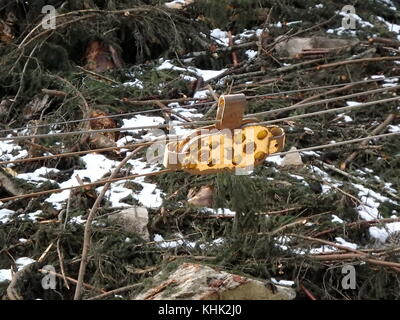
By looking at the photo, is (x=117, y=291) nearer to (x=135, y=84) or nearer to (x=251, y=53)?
(x=135, y=84)

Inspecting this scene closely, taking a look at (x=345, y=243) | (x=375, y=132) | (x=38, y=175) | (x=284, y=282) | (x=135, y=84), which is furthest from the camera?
(x=135, y=84)

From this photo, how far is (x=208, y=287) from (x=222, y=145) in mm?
1064

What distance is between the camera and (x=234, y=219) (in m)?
4.26

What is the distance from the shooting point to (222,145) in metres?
2.73

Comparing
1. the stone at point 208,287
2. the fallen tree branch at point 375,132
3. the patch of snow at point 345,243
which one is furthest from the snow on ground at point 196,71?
the stone at point 208,287

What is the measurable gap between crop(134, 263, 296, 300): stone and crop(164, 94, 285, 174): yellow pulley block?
955 millimetres

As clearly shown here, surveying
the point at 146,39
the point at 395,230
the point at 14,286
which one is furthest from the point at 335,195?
the point at 146,39

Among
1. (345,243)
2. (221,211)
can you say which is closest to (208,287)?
(221,211)

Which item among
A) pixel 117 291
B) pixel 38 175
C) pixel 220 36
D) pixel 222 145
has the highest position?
pixel 222 145

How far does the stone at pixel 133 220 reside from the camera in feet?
14.8

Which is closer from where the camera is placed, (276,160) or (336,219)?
(336,219)

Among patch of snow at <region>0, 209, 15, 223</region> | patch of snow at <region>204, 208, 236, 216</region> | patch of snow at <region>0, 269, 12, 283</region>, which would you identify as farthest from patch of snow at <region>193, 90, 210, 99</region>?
patch of snow at <region>0, 269, 12, 283</region>
